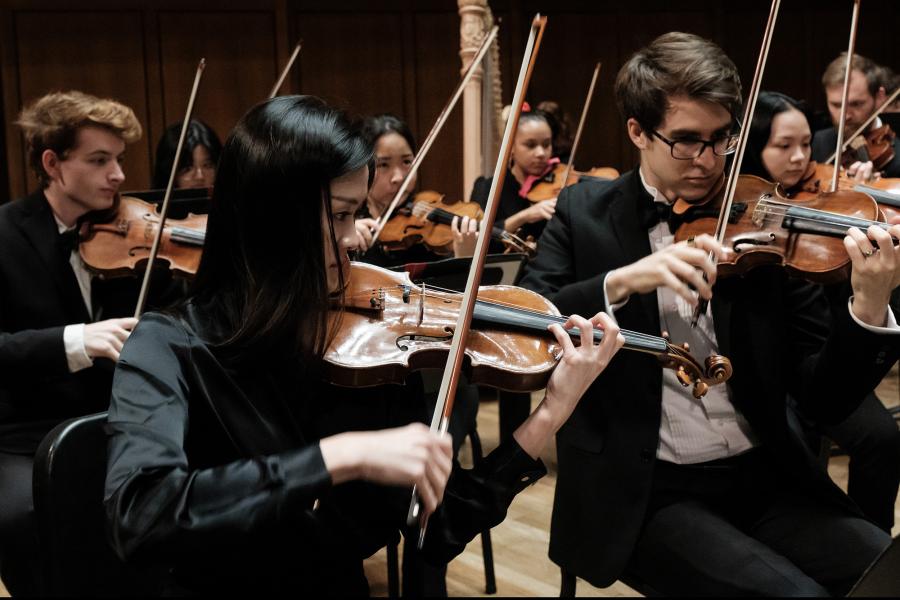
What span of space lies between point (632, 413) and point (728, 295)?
287 millimetres

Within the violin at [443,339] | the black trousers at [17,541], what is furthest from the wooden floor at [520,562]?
the violin at [443,339]

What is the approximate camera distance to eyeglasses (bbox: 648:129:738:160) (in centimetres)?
155

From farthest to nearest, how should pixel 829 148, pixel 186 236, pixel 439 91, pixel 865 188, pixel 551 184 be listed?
pixel 439 91 < pixel 551 184 < pixel 829 148 < pixel 186 236 < pixel 865 188

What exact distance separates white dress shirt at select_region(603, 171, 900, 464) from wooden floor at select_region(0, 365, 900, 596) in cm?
84

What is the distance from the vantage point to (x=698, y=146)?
1550 millimetres

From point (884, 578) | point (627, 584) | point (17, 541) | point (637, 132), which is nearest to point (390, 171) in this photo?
point (637, 132)

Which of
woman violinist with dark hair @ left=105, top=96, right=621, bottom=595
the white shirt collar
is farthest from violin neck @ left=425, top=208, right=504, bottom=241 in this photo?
woman violinist with dark hair @ left=105, top=96, right=621, bottom=595

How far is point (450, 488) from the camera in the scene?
1.26 m

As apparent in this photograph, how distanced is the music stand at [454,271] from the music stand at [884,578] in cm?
93

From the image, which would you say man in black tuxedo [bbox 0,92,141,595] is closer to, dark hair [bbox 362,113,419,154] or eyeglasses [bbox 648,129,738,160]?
dark hair [bbox 362,113,419,154]

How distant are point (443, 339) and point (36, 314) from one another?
4.27 ft

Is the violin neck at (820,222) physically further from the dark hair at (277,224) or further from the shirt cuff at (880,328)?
the dark hair at (277,224)

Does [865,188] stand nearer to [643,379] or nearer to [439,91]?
[643,379]

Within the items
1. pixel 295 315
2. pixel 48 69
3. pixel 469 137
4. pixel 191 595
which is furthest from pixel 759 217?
pixel 48 69
